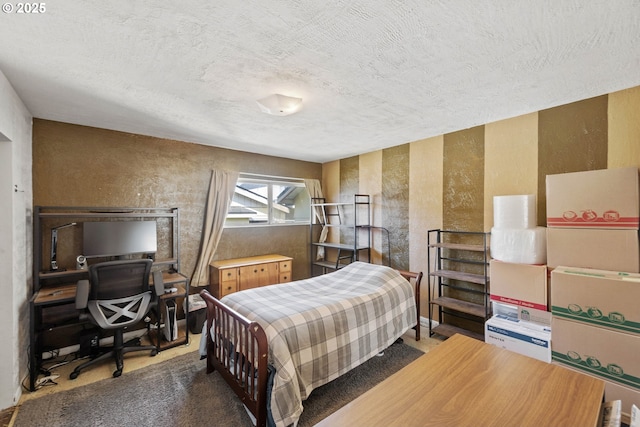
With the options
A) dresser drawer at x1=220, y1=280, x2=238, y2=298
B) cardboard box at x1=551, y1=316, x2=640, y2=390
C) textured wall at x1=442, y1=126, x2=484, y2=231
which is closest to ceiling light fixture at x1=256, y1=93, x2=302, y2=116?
textured wall at x1=442, y1=126, x2=484, y2=231

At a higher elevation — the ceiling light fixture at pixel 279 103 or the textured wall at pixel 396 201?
the ceiling light fixture at pixel 279 103

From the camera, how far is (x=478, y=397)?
110 cm

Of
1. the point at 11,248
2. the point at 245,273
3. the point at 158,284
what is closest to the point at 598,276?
the point at 245,273

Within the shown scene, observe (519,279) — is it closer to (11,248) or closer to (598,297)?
(598,297)

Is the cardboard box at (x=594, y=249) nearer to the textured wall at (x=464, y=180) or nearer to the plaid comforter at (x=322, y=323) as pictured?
the textured wall at (x=464, y=180)

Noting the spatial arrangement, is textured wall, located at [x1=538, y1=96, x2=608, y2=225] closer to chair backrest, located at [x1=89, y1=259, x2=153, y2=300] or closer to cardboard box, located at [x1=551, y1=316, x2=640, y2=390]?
cardboard box, located at [x1=551, y1=316, x2=640, y2=390]

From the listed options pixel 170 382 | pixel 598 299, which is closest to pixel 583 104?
pixel 598 299

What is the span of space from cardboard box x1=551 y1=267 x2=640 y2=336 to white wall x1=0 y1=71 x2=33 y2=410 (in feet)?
13.5

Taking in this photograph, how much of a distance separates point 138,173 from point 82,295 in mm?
1499

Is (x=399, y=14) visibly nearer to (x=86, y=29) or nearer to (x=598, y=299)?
(x=86, y=29)

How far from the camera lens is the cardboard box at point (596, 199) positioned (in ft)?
6.27

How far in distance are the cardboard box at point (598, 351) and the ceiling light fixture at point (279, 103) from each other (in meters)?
2.62

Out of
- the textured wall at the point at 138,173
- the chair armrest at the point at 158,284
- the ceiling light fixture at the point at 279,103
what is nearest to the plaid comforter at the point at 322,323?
the chair armrest at the point at 158,284

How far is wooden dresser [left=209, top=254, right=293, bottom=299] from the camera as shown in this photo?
351 centimetres
